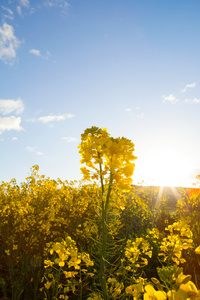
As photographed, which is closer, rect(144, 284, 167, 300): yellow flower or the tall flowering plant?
rect(144, 284, 167, 300): yellow flower

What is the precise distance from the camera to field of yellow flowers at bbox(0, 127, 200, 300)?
168cm

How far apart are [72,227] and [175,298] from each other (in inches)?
164

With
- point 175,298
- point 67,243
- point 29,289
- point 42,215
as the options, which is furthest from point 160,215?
point 175,298

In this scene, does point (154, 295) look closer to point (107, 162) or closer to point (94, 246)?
Result: point (107, 162)

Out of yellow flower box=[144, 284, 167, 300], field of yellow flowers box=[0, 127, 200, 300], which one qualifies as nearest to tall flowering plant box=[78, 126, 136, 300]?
field of yellow flowers box=[0, 127, 200, 300]

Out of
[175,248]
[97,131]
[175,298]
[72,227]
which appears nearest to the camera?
[175,298]

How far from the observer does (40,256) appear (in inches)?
138

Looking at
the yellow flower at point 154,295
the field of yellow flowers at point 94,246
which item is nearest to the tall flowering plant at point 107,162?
the field of yellow flowers at point 94,246

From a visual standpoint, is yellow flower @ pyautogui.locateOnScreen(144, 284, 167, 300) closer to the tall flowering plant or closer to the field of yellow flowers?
the field of yellow flowers

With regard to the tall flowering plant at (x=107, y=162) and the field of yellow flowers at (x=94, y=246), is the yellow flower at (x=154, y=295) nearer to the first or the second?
the field of yellow flowers at (x=94, y=246)

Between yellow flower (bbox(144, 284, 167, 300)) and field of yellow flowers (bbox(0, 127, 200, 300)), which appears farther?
field of yellow flowers (bbox(0, 127, 200, 300))

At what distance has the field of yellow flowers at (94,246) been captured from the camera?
1.68m

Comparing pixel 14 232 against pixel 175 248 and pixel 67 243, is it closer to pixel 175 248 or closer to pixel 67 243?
pixel 67 243

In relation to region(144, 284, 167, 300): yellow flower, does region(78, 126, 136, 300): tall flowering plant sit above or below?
above
